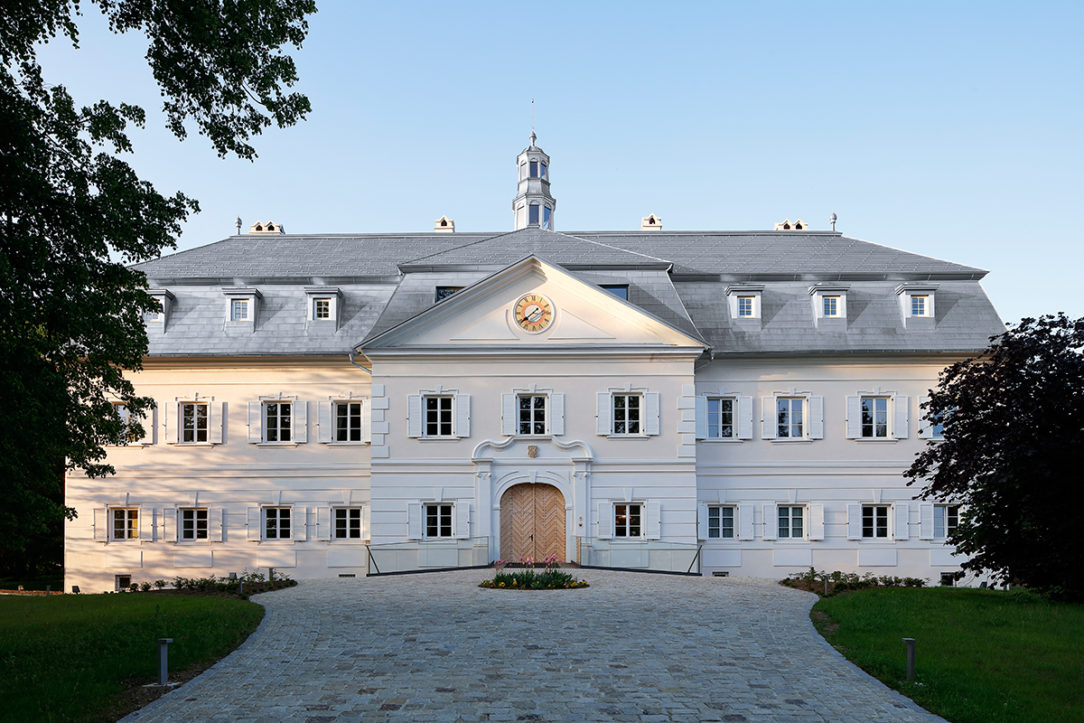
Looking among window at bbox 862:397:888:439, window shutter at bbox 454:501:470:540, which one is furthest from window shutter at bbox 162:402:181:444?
window at bbox 862:397:888:439

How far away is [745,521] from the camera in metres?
27.1

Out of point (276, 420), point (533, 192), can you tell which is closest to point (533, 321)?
point (276, 420)

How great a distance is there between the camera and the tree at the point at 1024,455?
649 inches

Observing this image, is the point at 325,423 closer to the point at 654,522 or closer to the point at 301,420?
the point at 301,420

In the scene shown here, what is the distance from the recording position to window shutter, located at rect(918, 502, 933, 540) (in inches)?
1062

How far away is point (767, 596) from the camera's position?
19562 millimetres

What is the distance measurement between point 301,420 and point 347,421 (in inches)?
58.7

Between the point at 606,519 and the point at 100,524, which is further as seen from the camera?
the point at 100,524

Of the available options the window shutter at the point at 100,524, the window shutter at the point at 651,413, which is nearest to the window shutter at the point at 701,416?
the window shutter at the point at 651,413

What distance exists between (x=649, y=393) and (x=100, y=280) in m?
16.6

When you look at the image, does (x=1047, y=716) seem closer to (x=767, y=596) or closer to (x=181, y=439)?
(x=767, y=596)

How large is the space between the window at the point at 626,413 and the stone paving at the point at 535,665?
26.6 feet

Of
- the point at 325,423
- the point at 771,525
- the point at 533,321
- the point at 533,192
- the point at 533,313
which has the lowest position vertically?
the point at 771,525

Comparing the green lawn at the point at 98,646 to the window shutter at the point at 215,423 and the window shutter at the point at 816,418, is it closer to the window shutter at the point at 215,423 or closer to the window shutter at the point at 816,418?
the window shutter at the point at 215,423
